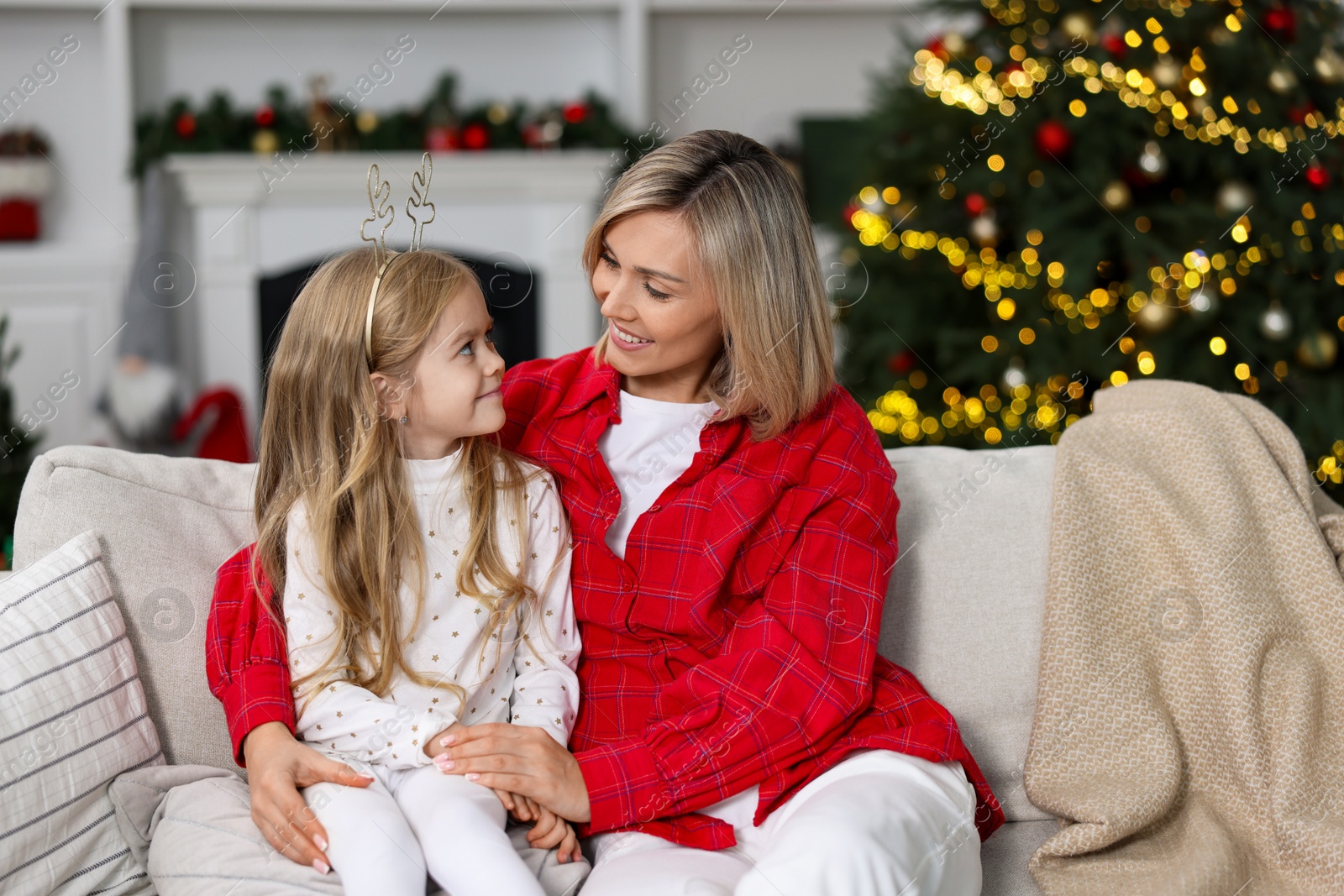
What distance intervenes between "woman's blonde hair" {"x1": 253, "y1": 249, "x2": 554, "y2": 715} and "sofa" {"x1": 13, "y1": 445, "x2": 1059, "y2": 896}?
0.54 feet

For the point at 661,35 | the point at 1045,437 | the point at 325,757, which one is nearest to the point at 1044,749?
the point at 325,757

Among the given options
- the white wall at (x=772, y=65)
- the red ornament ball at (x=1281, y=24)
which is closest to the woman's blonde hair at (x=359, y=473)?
the red ornament ball at (x=1281, y=24)

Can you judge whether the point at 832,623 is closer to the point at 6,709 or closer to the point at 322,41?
the point at 6,709

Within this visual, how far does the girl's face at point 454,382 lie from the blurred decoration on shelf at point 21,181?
3.37 m

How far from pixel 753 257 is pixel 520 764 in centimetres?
65

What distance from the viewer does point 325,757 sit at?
125 cm

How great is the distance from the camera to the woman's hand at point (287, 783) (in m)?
1.20

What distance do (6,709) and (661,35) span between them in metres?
3.90

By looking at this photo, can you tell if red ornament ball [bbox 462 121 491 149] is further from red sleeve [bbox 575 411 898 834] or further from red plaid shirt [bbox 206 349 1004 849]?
red sleeve [bbox 575 411 898 834]

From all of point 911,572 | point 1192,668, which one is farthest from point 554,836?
point 1192,668

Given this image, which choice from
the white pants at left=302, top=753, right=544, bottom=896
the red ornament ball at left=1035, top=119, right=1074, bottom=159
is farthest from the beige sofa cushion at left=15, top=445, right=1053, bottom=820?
the red ornament ball at left=1035, top=119, right=1074, bottom=159

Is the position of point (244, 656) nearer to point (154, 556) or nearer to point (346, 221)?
point (154, 556)

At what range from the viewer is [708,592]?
1374mm

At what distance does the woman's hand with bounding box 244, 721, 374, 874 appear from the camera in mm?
1198
